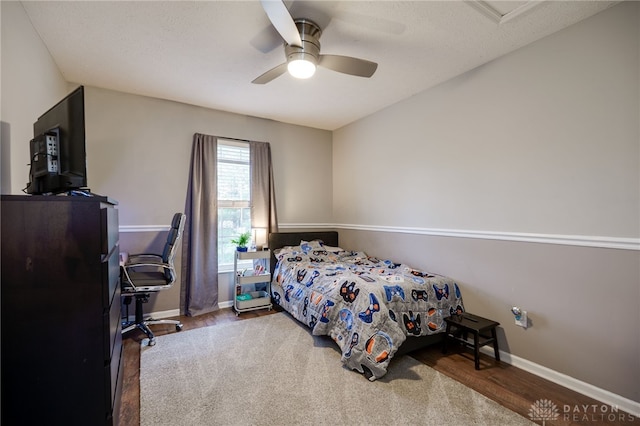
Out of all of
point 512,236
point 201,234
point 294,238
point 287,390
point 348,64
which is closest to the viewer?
point 287,390

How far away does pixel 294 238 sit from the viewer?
4172 mm

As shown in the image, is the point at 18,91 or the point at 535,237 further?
the point at 535,237

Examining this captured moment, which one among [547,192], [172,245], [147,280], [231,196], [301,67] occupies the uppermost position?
[301,67]

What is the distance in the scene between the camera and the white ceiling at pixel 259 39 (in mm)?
1910

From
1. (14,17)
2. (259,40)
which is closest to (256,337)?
(259,40)

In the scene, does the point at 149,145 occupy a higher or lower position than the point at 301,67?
lower

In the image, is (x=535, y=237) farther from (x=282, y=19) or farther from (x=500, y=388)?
(x=282, y=19)

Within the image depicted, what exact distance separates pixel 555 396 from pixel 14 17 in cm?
431

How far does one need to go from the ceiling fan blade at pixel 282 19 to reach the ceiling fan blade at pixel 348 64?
0.29m

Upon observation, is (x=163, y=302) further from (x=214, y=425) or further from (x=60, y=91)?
(x=60, y=91)

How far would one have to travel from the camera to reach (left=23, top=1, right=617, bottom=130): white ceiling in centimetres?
191

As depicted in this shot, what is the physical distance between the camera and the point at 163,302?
11.3ft

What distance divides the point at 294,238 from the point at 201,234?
49.8 inches

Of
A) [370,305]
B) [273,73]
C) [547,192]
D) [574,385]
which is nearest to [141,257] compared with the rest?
[273,73]
